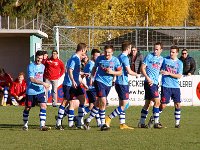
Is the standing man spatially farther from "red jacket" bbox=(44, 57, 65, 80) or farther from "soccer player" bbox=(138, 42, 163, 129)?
"soccer player" bbox=(138, 42, 163, 129)

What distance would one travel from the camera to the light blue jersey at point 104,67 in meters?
19.3

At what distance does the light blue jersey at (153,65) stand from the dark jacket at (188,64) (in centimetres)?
926

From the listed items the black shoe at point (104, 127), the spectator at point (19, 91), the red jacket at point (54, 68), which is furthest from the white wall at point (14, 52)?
the black shoe at point (104, 127)

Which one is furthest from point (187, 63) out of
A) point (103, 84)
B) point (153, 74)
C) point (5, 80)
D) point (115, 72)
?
point (115, 72)

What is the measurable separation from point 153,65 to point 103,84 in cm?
146

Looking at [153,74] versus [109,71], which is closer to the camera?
[109,71]

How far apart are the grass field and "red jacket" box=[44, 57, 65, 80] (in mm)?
6691

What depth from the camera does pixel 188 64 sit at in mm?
29281

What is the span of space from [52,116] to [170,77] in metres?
5.17

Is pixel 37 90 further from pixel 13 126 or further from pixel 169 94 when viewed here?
pixel 169 94

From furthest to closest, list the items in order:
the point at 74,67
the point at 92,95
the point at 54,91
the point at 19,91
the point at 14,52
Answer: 1. the point at 14,52
2. the point at 19,91
3. the point at 54,91
4. the point at 92,95
5. the point at 74,67

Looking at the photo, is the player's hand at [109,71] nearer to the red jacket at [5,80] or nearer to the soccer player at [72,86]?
the soccer player at [72,86]

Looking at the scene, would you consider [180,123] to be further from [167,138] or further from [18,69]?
[18,69]

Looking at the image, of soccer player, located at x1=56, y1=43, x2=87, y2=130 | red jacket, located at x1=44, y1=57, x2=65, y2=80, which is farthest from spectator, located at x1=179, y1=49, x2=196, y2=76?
soccer player, located at x1=56, y1=43, x2=87, y2=130
